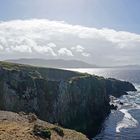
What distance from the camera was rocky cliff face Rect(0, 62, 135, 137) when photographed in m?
76.8

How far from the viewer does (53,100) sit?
85.0 m

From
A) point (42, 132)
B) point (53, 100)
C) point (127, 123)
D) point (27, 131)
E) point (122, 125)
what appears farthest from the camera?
point (127, 123)

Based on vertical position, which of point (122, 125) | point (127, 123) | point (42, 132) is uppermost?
point (42, 132)

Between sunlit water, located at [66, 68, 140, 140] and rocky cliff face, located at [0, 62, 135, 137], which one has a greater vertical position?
rocky cliff face, located at [0, 62, 135, 137]

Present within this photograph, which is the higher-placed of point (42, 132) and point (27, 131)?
point (27, 131)

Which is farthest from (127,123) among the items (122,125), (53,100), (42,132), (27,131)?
(27,131)

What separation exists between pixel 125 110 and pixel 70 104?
124ft

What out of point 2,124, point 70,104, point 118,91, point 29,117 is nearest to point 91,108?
point 70,104

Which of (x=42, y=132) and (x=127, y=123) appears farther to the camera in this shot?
(x=127, y=123)

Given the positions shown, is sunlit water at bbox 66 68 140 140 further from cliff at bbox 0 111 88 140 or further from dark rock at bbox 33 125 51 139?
dark rock at bbox 33 125 51 139

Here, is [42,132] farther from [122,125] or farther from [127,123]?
[127,123]

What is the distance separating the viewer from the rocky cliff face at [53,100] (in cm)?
7681

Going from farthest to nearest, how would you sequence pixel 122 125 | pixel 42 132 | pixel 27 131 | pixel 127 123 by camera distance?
pixel 127 123
pixel 122 125
pixel 42 132
pixel 27 131

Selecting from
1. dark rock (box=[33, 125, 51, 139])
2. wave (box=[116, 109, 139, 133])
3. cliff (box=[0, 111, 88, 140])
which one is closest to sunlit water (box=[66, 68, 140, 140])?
wave (box=[116, 109, 139, 133])
